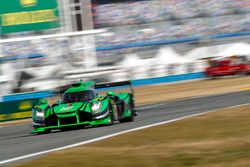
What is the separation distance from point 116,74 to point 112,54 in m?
5.94

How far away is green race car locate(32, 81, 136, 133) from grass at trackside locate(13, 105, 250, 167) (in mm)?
1601

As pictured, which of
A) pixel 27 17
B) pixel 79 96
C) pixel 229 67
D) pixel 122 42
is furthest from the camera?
pixel 122 42

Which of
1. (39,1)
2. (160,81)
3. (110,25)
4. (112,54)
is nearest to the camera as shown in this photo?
(39,1)

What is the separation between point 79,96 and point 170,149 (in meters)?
4.68

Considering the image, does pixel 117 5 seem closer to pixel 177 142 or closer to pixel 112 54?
pixel 112 54

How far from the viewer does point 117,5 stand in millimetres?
41438

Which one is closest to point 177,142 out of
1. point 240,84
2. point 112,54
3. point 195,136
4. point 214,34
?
point 195,136

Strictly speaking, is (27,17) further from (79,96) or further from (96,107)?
(96,107)

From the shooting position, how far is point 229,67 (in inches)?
1206

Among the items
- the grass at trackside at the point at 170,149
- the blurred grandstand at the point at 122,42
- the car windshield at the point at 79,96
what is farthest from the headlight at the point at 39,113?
the blurred grandstand at the point at 122,42

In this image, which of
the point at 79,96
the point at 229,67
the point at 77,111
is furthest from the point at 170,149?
the point at 229,67

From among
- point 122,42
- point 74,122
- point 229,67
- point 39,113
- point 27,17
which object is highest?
point 27,17

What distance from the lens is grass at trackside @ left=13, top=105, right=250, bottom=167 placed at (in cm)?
697

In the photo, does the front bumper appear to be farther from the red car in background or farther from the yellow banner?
the red car in background
